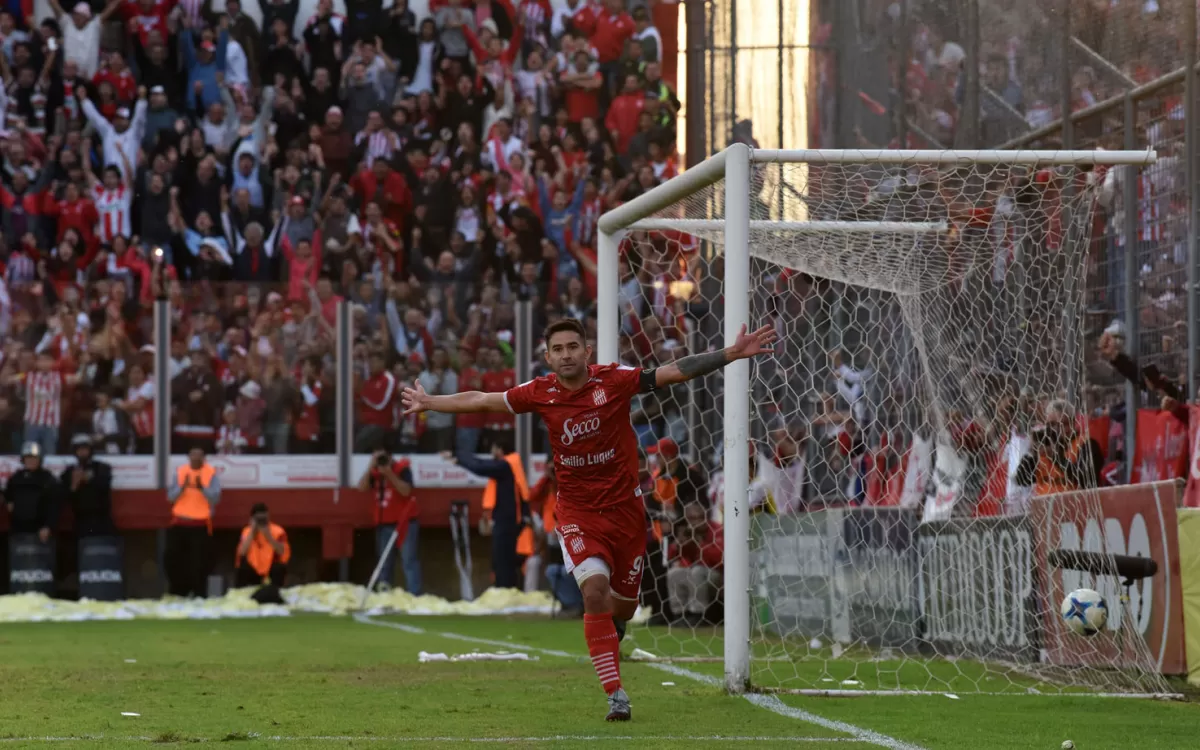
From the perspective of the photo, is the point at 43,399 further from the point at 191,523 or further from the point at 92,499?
the point at 191,523

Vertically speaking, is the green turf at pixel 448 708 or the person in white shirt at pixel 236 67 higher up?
the person in white shirt at pixel 236 67

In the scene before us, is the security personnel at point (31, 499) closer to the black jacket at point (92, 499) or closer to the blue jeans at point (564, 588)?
the black jacket at point (92, 499)

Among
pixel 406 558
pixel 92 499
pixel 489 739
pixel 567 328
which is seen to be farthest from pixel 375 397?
pixel 489 739

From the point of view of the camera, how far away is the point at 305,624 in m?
17.4

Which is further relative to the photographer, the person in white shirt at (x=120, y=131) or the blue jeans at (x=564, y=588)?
the person in white shirt at (x=120, y=131)

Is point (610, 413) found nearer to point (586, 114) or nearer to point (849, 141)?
point (849, 141)

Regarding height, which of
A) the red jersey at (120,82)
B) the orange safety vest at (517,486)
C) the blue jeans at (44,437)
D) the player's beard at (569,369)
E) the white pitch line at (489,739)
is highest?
the red jersey at (120,82)

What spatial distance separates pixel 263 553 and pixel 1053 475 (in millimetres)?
12306

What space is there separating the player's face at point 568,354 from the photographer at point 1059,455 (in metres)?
4.51

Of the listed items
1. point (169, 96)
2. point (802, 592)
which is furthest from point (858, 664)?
point (169, 96)

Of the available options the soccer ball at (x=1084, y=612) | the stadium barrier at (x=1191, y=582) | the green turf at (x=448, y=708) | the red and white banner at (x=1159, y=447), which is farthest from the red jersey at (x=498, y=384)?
the stadium barrier at (x=1191, y=582)

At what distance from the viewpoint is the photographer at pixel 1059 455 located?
1085 centimetres

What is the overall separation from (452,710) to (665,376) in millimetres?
1860

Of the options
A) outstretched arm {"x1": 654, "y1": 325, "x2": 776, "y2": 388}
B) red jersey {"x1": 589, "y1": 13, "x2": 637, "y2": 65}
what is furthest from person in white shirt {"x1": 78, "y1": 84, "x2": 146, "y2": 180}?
A: outstretched arm {"x1": 654, "y1": 325, "x2": 776, "y2": 388}
